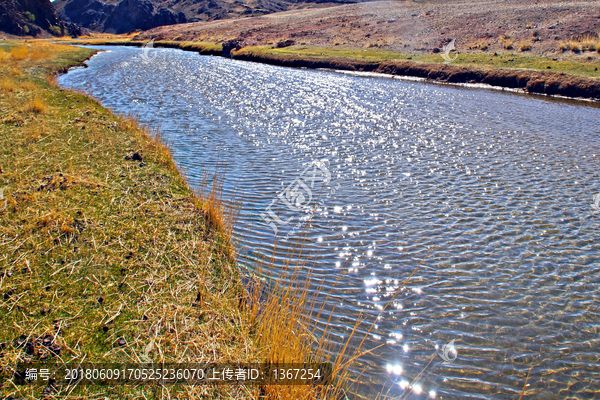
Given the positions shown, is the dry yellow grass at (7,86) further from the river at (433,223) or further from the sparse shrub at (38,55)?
the sparse shrub at (38,55)

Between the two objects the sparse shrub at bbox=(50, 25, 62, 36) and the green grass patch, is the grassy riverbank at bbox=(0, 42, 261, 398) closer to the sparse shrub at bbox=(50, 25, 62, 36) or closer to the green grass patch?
the green grass patch

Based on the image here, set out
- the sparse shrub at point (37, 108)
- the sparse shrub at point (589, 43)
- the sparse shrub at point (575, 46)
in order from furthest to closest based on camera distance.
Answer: the sparse shrub at point (575, 46), the sparse shrub at point (589, 43), the sparse shrub at point (37, 108)

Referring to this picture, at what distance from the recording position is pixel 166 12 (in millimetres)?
147875

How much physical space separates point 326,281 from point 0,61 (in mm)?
35650

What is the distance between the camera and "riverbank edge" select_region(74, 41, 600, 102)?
2805 cm

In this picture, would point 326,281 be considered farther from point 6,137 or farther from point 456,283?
point 6,137

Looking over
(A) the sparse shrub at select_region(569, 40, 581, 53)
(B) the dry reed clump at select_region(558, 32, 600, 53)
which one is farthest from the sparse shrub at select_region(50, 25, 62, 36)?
(A) the sparse shrub at select_region(569, 40, 581, 53)

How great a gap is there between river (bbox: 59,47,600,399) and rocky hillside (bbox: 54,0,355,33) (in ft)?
455

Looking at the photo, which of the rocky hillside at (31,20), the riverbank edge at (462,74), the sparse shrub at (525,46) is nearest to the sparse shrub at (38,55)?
the riverbank edge at (462,74)

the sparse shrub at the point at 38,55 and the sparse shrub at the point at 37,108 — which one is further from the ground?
the sparse shrub at the point at 38,55

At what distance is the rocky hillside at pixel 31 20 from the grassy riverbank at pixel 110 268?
103392mm

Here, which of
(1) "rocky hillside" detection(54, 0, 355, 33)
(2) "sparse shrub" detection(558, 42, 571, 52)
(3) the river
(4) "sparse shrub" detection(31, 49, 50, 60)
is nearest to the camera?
(3) the river

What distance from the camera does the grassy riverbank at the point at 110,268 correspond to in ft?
14.6

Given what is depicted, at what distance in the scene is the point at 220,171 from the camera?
40.4 feet
